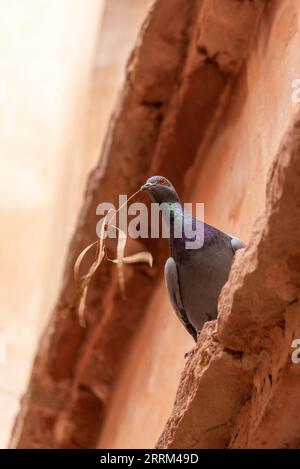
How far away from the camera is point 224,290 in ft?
9.76

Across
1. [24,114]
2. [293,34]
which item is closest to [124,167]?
[293,34]

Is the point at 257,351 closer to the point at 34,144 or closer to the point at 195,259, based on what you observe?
the point at 195,259

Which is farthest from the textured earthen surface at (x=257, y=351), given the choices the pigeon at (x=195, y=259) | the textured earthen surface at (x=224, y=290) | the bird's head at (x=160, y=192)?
the bird's head at (x=160, y=192)

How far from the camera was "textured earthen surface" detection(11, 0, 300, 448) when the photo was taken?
9.42 feet

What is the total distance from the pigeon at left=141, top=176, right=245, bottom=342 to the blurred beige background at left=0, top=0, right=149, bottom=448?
14.0ft

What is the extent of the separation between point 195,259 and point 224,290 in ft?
1.31

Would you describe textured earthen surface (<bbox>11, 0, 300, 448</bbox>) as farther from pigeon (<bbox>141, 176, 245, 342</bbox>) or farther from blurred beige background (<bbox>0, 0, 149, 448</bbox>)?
blurred beige background (<bbox>0, 0, 149, 448</bbox>)

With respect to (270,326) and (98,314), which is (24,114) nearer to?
(98,314)

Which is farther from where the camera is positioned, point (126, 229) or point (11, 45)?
point (11, 45)

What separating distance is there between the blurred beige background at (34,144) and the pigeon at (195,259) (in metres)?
4.26

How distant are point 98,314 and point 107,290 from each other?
163mm

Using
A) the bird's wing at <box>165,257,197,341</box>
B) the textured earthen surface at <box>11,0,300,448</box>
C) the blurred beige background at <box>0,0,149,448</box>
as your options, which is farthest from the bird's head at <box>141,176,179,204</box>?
the blurred beige background at <box>0,0,149,448</box>

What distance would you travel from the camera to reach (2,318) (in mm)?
8672

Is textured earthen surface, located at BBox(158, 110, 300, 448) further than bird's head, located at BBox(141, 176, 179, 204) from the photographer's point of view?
No
